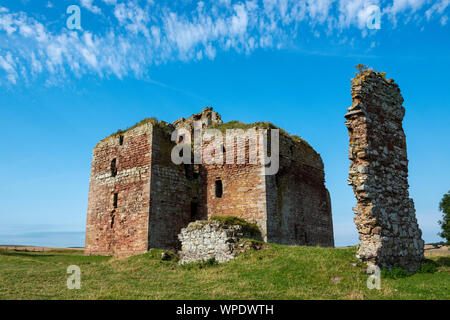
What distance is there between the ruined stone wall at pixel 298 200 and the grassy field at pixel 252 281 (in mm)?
4643

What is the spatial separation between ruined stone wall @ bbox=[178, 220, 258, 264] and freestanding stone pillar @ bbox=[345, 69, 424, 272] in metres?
5.02

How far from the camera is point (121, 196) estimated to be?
63.6 ft

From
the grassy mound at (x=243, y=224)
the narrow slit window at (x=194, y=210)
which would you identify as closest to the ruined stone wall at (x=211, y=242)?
the grassy mound at (x=243, y=224)

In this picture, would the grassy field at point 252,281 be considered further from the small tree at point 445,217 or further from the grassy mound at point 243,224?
the small tree at point 445,217

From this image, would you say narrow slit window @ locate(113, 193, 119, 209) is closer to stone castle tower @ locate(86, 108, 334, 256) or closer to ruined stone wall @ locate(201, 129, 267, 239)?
stone castle tower @ locate(86, 108, 334, 256)

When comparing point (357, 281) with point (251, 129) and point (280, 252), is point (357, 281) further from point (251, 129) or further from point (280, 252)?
point (251, 129)

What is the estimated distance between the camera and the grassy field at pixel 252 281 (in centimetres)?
827

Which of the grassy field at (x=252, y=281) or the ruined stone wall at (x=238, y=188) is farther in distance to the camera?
the ruined stone wall at (x=238, y=188)

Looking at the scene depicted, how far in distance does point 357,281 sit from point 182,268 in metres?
6.74

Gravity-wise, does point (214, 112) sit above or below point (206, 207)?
above

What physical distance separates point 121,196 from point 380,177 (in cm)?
1327

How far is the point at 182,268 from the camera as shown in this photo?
44.8 feet
